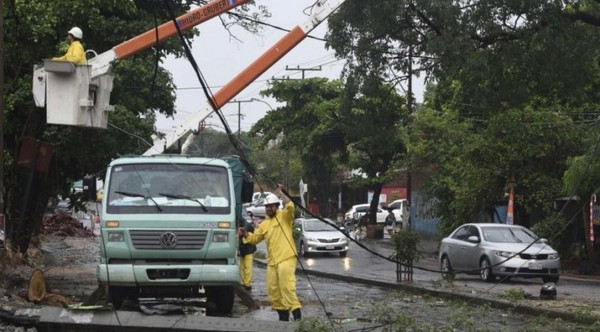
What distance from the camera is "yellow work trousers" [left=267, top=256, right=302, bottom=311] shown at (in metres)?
12.7

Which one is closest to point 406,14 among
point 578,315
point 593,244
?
point 578,315

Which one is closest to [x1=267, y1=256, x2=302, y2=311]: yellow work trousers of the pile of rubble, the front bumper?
the front bumper

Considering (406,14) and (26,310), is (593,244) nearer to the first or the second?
(406,14)

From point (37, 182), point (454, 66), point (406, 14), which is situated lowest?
point (37, 182)

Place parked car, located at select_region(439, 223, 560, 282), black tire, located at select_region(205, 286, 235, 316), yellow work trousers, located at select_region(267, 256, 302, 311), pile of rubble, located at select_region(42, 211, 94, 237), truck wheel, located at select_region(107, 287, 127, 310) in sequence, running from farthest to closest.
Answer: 1. pile of rubble, located at select_region(42, 211, 94, 237)
2. parked car, located at select_region(439, 223, 560, 282)
3. black tire, located at select_region(205, 286, 235, 316)
4. truck wheel, located at select_region(107, 287, 127, 310)
5. yellow work trousers, located at select_region(267, 256, 302, 311)

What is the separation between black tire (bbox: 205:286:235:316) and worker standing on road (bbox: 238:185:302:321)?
5.80ft

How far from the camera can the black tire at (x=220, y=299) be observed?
14719 millimetres

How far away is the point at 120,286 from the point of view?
551 inches

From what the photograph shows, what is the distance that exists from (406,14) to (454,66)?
129 cm

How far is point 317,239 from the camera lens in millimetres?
34625

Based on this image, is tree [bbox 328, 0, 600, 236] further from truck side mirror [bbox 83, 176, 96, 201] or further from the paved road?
truck side mirror [bbox 83, 176, 96, 201]

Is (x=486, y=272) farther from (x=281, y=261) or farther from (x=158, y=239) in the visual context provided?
(x=158, y=239)

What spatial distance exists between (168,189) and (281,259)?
2421mm

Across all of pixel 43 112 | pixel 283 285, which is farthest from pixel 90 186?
pixel 43 112
